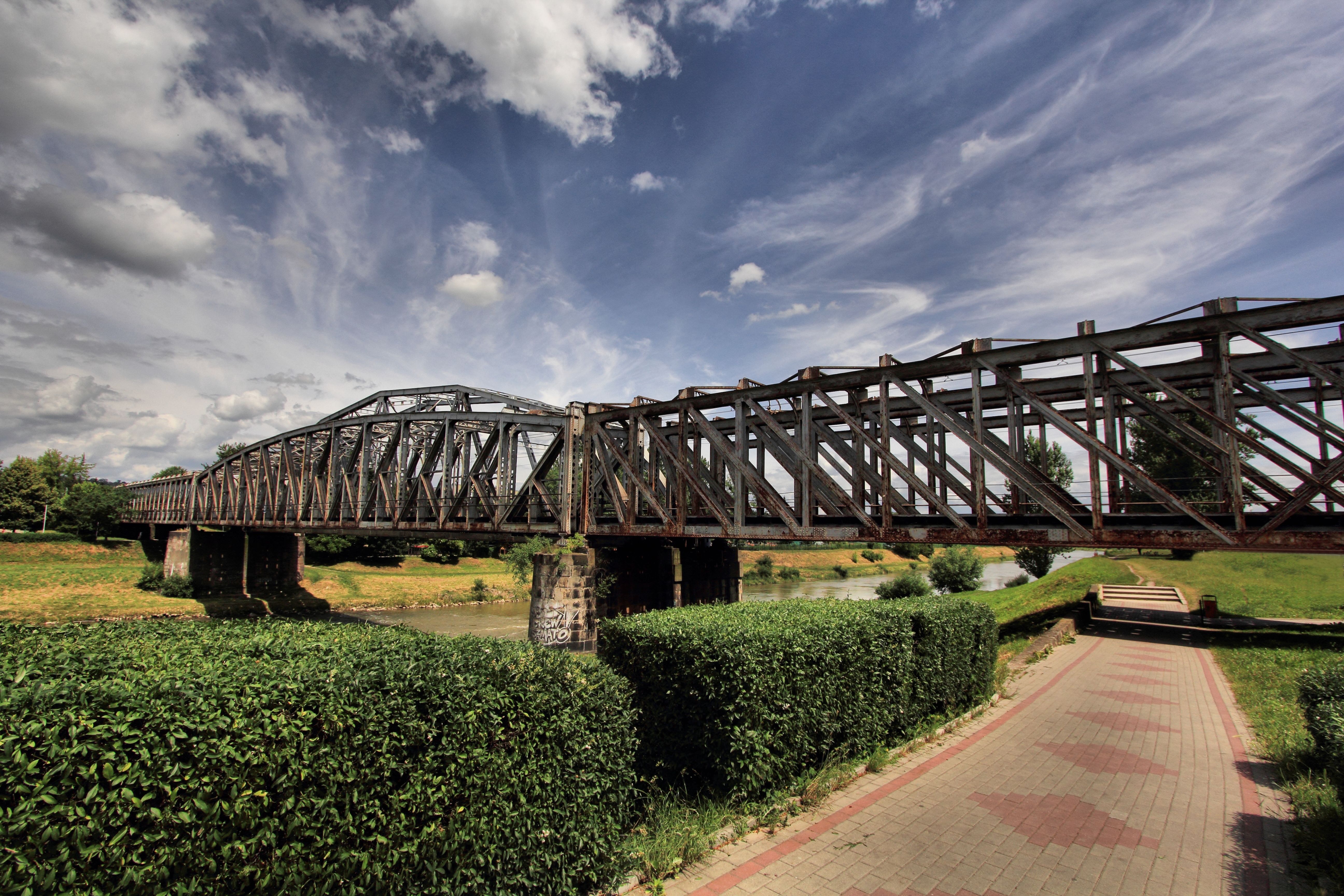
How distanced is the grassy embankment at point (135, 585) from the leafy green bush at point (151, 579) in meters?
0.57

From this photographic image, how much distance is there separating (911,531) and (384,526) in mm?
24064

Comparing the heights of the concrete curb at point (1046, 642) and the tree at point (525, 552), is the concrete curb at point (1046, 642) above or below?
below

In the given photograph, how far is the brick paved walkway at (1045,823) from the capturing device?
5.87 metres

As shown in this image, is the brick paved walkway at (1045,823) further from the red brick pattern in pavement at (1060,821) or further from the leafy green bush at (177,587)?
the leafy green bush at (177,587)

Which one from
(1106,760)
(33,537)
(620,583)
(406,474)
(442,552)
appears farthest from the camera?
(442,552)

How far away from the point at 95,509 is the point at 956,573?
7507 cm

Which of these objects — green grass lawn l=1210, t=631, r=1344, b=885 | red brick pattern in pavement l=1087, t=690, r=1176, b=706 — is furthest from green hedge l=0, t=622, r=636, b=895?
red brick pattern in pavement l=1087, t=690, r=1176, b=706

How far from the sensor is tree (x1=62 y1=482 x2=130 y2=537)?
56781mm

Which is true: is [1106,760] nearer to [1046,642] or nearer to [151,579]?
[1046,642]

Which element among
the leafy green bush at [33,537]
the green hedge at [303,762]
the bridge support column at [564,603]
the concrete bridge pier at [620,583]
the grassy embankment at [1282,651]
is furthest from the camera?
the leafy green bush at [33,537]

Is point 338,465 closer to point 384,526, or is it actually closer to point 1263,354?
point 384,526

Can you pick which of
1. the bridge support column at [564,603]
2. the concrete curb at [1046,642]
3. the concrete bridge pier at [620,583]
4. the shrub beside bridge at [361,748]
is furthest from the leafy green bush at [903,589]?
the shrub beside bridge at [361,748]

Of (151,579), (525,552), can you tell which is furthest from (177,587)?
(525,552)

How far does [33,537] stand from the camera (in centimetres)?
5156
